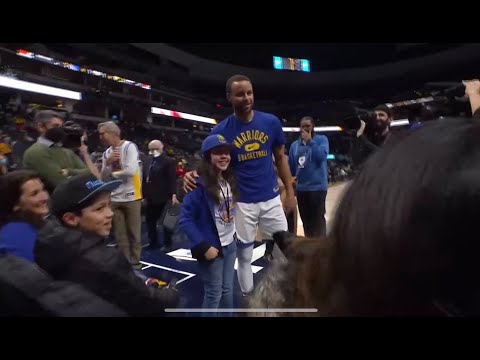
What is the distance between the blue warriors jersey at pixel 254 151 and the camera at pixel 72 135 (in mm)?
444

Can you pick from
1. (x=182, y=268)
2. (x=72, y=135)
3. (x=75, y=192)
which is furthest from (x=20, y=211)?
(x=182, y=268)

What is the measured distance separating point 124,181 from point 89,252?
0.32 meters

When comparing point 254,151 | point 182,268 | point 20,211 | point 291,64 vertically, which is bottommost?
point 182,268

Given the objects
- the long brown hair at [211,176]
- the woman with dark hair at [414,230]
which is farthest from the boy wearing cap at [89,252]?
the woman with dark hair at [414,230]

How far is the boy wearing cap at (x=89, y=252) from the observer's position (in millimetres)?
775

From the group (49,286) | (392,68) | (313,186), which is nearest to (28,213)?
(49,286)

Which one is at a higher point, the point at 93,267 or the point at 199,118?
the point at 199,118

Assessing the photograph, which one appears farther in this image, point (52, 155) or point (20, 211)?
point (52, 155)

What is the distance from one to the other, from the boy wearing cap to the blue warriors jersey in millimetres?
406

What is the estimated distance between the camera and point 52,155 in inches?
37.6

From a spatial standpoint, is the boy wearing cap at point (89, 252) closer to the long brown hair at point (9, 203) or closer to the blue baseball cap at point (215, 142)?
the long brown hair at point (9, 203)

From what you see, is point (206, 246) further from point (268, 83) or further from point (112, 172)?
point (268, 83)

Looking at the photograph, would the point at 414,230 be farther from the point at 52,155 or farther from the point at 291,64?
the point at 52,155

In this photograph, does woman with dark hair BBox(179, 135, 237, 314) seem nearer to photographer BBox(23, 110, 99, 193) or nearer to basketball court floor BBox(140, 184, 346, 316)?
basketball court floor BBox(140, 184, 346, 316)
